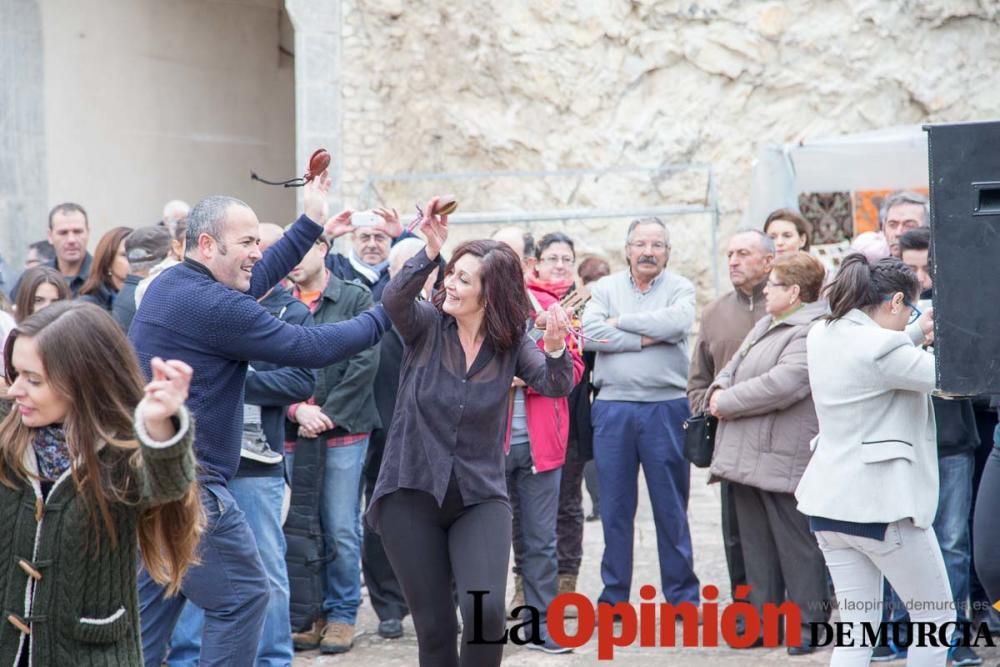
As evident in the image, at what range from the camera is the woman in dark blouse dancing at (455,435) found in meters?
4.38

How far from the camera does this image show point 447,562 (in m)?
4.45

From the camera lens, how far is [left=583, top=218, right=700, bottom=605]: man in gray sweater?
22.0ft

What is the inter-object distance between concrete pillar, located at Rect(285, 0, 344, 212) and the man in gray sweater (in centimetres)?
679

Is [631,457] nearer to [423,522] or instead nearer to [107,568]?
[423,522]

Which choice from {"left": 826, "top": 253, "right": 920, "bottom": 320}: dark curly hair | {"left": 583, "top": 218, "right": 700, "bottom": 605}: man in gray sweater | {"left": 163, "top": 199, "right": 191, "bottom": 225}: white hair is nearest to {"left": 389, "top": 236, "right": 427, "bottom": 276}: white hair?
{"left": 583, "top": 218, "right": 700, "bottom": 605}: man in gray sweater

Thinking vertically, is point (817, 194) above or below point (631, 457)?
above

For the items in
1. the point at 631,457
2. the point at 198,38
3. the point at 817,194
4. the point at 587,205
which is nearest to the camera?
the point at 631,457

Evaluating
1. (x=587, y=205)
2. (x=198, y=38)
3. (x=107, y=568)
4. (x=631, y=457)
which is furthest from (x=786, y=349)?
(x=198, y=38)

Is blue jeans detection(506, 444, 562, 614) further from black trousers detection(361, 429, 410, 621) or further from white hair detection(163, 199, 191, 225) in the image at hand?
white hair detection(163, 199, 191, 225)

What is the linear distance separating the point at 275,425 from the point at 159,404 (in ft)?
9.16

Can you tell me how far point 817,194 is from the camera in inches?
399

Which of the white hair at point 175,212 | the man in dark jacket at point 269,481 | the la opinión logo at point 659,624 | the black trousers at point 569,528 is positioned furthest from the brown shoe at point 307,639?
the white hair at point 175,212

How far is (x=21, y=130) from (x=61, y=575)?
10752mm

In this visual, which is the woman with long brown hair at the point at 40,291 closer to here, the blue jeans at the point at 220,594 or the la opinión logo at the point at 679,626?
the blue jeans at the point at 220,594
